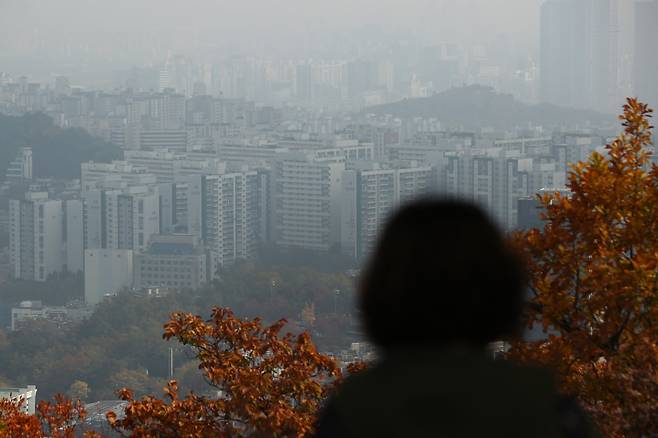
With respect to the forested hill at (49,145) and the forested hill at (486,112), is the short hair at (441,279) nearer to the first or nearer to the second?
the forested hill at (49,145)

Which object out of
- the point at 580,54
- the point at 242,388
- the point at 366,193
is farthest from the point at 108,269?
the point at 242,388

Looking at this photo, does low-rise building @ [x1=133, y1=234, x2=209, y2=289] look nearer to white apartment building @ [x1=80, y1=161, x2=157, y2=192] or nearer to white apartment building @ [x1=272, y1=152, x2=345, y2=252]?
white apartment building @ [x1=272, y1=152, x2=345, y2=252]

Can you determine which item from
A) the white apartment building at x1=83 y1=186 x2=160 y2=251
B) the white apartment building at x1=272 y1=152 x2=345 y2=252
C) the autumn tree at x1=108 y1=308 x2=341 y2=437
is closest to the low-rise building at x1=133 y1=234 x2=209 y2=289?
the white apartment building at x1=83 y1=186 x2=160 y2=251

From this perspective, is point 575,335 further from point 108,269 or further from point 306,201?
point 306,201

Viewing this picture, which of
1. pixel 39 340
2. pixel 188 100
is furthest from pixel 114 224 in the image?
pixel 188 100

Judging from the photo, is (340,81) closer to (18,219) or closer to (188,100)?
(188,100)

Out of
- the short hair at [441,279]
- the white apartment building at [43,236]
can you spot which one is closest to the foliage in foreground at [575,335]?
the short hair at [441,279]
